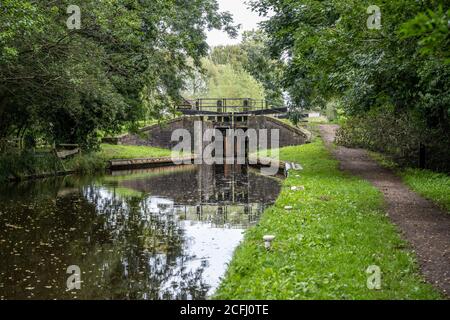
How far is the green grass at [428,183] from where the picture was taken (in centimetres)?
1211

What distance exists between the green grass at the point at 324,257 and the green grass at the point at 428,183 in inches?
66.0

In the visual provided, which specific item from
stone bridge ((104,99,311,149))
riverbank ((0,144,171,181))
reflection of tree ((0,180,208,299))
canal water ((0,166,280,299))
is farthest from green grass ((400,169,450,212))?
stone bridge ((104,99,311,149))

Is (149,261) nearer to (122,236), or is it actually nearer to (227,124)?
(122,236)

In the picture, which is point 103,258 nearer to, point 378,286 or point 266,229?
point 266,229

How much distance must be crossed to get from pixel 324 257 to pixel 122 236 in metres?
5.23

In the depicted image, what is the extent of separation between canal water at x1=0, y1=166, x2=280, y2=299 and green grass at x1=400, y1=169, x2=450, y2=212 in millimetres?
4590

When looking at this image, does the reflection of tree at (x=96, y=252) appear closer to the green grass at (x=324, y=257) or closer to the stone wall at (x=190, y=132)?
the green grass at (x=324, y=257)

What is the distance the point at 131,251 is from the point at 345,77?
7433mm

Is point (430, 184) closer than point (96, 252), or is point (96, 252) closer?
point (96, 252)

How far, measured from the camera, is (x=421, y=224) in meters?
9.38

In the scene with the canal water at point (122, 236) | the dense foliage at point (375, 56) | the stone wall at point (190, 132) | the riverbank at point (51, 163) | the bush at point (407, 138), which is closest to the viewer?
the canal water at point (122, 236)

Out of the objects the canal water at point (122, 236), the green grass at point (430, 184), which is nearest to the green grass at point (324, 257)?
the canal water at point (122, 236)

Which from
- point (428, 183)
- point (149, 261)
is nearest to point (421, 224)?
point (149, 261)
